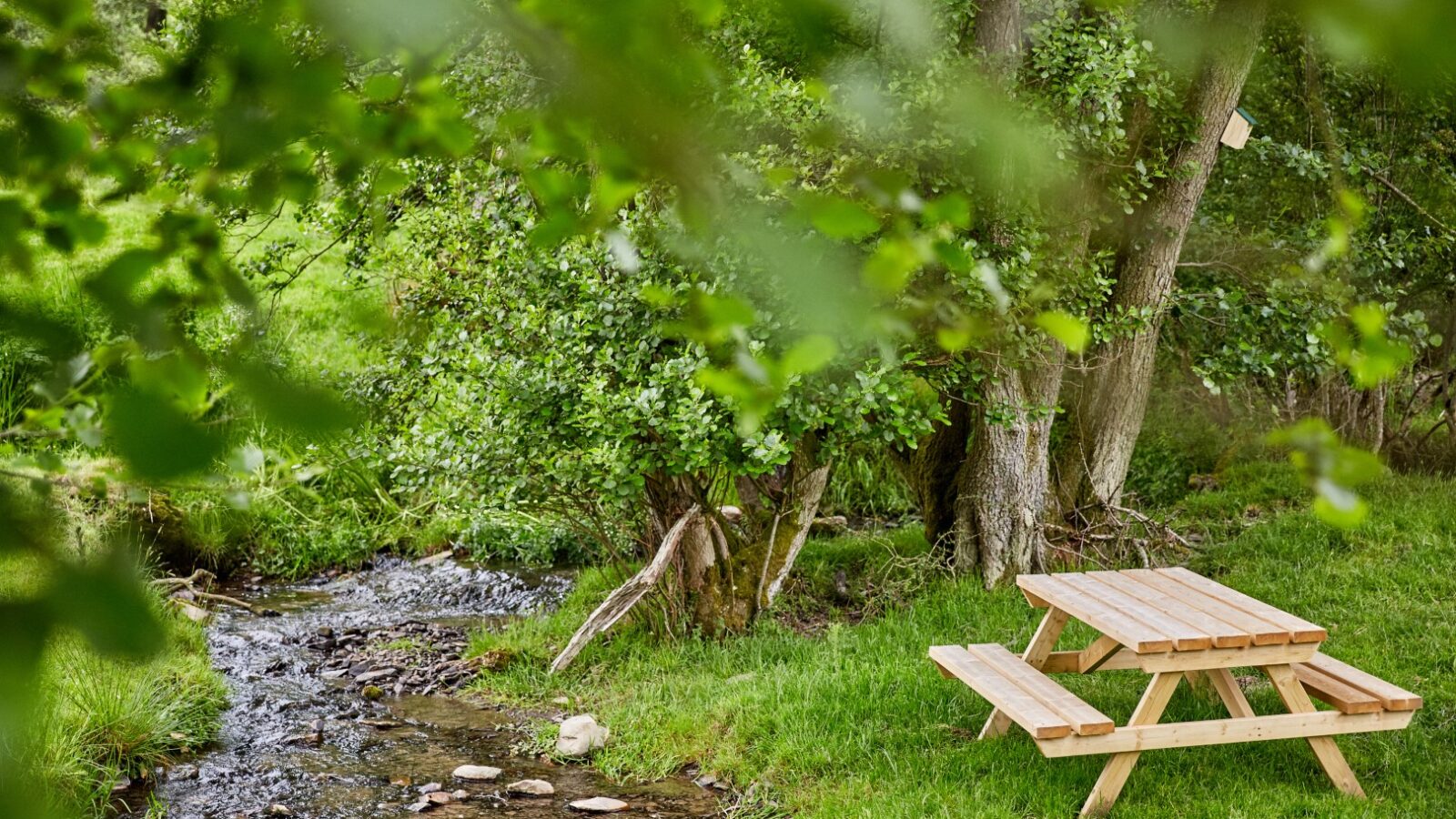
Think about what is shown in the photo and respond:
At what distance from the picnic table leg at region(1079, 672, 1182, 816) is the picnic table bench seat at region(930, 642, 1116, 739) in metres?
0.13

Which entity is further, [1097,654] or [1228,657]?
[1097,654]

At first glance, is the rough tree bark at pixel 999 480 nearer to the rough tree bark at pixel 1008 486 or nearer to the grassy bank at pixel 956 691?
the rough tree bark at pixel 1008 486

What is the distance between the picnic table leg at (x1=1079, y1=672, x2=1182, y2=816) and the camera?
4035 mm

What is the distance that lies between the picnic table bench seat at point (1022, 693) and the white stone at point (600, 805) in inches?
54.9

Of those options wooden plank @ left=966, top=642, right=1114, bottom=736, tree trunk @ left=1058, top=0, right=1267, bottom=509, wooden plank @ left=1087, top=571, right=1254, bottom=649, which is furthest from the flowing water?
tree trunk @ left=1058, top=0, right=1267, bottom=509

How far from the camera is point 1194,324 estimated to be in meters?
7.30

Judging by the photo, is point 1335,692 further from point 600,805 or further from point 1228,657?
point 600,805

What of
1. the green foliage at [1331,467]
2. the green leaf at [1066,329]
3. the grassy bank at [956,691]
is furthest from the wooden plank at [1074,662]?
the green leaf at [1066,329]

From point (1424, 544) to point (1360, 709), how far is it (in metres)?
2.97

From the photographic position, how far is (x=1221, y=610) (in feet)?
14.5

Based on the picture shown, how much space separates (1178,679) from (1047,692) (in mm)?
462

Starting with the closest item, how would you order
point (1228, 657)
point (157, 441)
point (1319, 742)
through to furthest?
point (157, 441)
point (1228, 657)
point (1319, 742)

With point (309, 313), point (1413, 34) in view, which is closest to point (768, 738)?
point (1413, 34)

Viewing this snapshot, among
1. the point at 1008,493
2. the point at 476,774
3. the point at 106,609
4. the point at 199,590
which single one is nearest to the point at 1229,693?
the point at 1008,493
